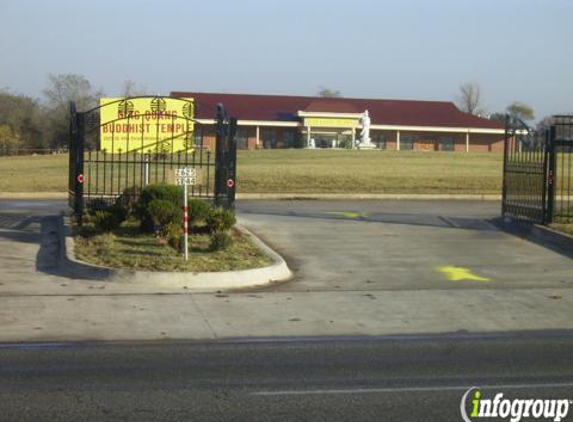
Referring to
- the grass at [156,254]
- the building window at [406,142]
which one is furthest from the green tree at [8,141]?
the grass at [156,254]

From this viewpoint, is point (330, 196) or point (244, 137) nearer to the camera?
point (330, 196)

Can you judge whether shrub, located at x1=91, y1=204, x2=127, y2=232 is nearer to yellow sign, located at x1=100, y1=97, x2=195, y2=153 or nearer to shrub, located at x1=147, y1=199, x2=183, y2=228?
shrub, located at x1=147, y1=199, x2=183, y2=228

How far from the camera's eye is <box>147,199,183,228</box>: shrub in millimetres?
15508

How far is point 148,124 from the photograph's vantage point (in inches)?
792

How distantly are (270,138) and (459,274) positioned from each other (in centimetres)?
7231

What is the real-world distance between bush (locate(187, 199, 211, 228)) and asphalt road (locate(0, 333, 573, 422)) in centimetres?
700

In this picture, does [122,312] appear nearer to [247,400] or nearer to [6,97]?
[247,400]

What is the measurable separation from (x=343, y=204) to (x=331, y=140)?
200ft

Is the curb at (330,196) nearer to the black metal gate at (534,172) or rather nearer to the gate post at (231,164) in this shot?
the black metal gate at (534,172)

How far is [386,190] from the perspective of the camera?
28.9 m

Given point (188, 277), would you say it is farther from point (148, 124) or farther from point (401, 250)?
point (148, 124)

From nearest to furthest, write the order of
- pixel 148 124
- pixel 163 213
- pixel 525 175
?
pixel 163 213
pixel 525 175
pixel 148 124

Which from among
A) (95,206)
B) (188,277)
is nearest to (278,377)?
(188,277)

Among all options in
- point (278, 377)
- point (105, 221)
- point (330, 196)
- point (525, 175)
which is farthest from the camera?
point (330, 196)
